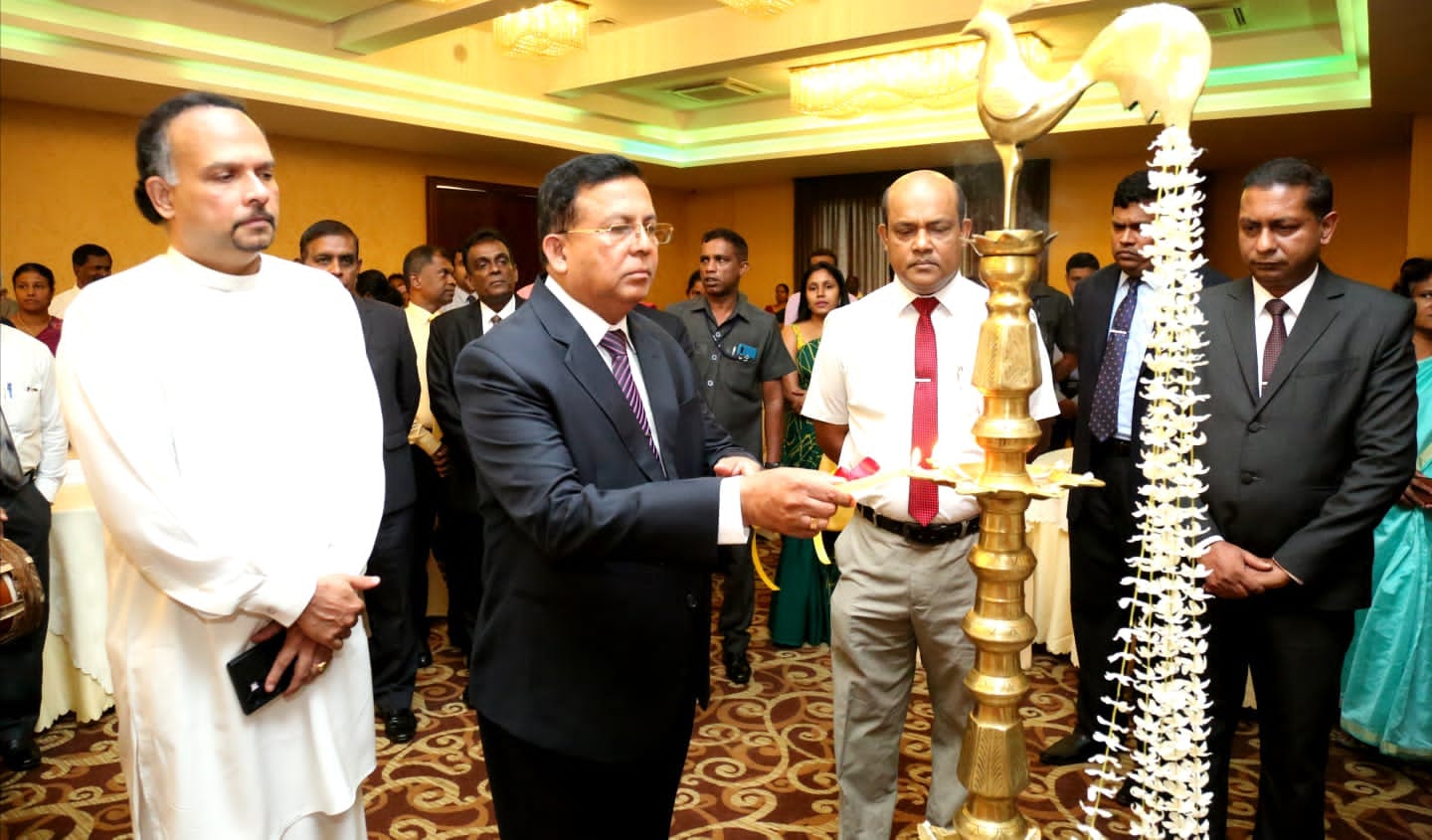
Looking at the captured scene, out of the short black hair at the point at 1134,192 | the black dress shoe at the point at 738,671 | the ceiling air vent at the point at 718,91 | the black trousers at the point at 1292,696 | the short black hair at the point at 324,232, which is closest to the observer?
the black trousers at the point at 1292,696

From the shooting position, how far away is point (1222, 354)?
2338 millimetres

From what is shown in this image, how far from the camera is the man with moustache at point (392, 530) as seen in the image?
11.5ft

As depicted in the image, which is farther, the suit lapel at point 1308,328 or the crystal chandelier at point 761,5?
the crystal chandelier at point 761,5

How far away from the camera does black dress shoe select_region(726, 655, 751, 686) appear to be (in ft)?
13.3

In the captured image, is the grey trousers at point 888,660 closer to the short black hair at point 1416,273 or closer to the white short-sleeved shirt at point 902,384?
the white short-sleeved shirt at point 902,384

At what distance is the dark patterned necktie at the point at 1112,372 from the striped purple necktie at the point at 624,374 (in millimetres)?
1735

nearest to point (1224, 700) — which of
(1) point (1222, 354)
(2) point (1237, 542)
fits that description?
(2) point (1237, 542)

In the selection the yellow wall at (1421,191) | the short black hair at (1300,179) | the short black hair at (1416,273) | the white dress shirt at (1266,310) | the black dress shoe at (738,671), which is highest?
the yellow wall at (1421,191)

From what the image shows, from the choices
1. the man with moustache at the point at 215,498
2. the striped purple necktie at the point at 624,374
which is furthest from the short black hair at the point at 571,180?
the man with moustache at the point at 215,498

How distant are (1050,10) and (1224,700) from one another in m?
5.13

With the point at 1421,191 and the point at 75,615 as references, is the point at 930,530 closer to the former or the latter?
the point at 75,615

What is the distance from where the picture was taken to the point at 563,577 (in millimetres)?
1655

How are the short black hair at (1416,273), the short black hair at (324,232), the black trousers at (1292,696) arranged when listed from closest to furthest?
the black trousers at (1292,696), the short black hair at (1416,273), the short black hair at (324,232)

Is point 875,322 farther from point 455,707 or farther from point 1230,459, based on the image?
point 455,707
